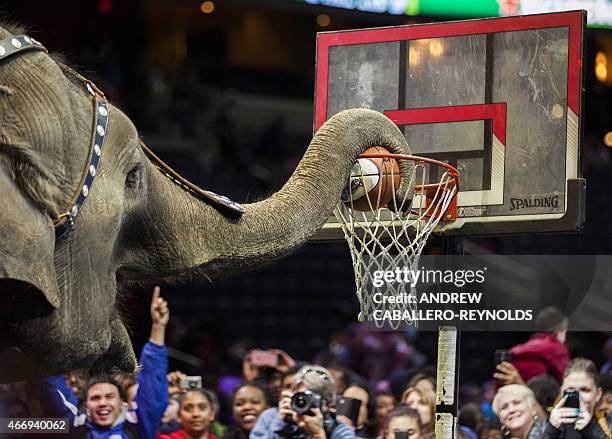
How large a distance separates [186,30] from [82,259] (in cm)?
1842

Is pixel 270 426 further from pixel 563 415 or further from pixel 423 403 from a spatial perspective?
pixel 563 415

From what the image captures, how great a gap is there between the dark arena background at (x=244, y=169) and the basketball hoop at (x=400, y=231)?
5.41 meters

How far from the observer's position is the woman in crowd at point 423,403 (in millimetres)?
7090

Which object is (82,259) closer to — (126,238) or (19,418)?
(126,238)

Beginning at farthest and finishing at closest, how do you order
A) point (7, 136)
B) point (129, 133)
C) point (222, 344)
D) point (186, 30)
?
point (186, 30) → point (222, 344) → point (129, 133) → point (7, 136)

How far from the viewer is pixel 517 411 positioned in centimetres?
656

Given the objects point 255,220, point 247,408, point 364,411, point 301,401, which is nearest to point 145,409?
point 247,408

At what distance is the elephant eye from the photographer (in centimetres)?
317

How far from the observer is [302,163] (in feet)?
12.4

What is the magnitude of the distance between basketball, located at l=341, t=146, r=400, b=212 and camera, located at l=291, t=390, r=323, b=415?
1.74 metres

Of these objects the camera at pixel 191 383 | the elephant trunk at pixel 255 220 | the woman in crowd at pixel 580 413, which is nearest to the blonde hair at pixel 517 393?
the woman in crowd at pixel 580 413

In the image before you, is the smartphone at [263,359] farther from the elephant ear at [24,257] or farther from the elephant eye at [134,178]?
the elephant ear at [24,257]

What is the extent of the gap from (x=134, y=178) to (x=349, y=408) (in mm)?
4046

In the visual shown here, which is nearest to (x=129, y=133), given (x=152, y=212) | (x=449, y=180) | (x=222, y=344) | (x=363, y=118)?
(x=152, y=212)
